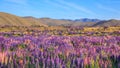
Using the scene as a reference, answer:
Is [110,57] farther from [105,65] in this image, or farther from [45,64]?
[45,64]

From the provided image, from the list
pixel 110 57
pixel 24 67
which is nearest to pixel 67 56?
pixel 110 57

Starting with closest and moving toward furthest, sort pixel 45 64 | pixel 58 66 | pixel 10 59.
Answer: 1. pixel 58 66
2. pixel 45 64
3. pixel 10 59

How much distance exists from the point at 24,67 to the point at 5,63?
1.56 feet

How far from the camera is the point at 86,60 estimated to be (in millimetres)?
6016

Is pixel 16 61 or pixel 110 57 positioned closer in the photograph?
pixel 16 61

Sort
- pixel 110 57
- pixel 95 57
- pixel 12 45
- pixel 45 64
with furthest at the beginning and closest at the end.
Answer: pixel 12 45
pixel 110 57
pixel 95 57
pixel 45 64

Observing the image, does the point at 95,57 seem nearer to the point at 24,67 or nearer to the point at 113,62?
the point at 113,62

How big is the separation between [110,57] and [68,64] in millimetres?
1631

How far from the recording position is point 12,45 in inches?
407

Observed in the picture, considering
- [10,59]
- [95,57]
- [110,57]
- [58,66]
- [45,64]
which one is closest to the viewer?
[58,66]

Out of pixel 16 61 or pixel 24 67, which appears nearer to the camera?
pixel 24 67

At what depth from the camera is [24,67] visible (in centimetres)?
558

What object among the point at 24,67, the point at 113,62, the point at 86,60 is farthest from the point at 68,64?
the point at 113,62

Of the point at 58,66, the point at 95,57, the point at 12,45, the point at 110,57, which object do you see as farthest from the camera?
the point at 12,45
